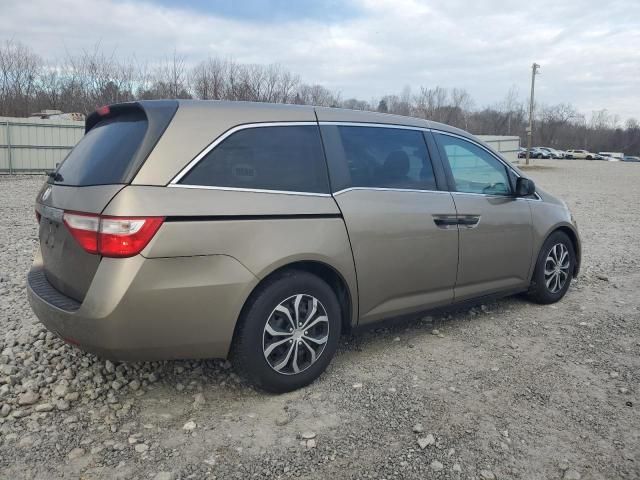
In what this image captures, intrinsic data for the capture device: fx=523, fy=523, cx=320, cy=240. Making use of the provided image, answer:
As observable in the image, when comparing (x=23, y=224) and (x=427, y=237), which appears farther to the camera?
(x=23, y=224)

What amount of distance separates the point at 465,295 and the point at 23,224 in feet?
25.6

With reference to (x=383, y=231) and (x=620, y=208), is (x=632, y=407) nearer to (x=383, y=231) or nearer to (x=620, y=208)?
(x=383, y=231)

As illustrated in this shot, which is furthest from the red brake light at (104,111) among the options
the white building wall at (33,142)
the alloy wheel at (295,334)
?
the white building wall at (33,142)

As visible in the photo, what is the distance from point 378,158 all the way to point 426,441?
1908 mm

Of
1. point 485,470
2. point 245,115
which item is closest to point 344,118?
point 245,115

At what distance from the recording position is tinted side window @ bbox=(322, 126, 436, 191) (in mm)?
3467

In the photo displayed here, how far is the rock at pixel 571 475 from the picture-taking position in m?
2.47

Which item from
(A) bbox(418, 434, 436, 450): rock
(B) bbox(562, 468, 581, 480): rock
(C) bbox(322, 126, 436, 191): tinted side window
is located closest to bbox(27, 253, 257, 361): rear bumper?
(C) bbox(322, 126, 436, 191): tinted side window

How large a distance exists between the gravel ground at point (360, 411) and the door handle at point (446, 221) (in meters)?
0.93

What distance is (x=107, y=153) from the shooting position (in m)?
2.96

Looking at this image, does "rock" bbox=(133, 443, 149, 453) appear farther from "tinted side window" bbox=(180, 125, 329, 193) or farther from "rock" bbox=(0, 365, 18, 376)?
"tinted side window" bbox=(180, 125, 329, 193)

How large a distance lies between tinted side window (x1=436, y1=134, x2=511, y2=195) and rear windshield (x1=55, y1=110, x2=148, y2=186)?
7.73 ft

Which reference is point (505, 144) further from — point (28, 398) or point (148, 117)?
point (28, 398)

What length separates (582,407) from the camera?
3119mm
